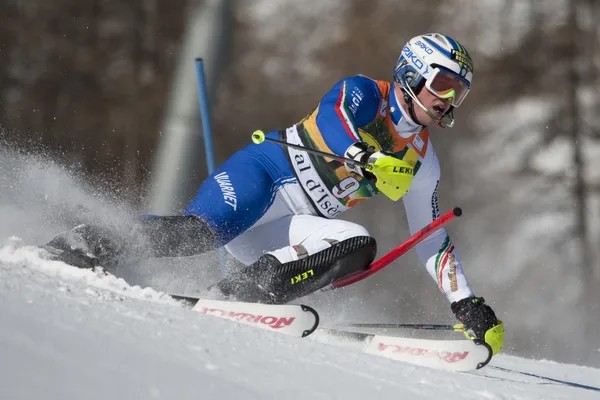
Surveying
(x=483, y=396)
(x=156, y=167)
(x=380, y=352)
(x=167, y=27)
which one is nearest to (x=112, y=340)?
(x=483, y=396)

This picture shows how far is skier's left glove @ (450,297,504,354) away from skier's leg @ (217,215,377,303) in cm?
59

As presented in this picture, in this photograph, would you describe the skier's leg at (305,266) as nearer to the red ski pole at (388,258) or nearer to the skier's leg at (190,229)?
the red ski pole at (388,258)

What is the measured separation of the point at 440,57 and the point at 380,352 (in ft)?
4.64

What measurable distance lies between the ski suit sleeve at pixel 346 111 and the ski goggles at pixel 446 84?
0.28m

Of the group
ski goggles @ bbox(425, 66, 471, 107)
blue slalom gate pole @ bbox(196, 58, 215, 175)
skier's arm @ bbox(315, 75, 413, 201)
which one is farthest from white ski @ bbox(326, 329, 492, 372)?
blue slalom gate pole @ bbox(196, 58, 215, 175)

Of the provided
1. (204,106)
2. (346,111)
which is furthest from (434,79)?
(204,106)

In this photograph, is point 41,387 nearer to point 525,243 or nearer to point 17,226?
point 17,226

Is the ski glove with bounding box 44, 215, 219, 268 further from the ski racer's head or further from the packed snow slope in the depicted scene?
the ski racer's head

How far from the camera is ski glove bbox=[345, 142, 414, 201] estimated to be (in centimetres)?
375

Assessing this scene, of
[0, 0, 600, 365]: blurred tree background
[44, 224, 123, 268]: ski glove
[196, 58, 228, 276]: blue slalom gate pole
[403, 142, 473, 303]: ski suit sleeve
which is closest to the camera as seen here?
[44, 224, 123, 268]: ski glove

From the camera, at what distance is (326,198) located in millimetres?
4270

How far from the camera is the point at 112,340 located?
2.26 m

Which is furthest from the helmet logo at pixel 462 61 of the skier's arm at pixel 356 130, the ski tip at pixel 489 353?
the ski tip at pixel 489 353

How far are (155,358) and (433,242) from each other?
2.51 m
